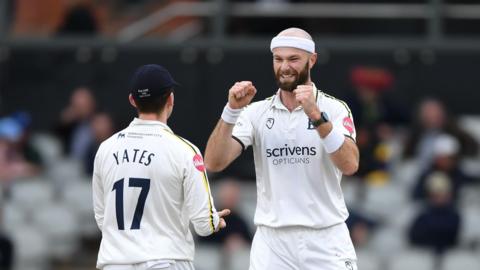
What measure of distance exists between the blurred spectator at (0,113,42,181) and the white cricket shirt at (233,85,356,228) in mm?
7627

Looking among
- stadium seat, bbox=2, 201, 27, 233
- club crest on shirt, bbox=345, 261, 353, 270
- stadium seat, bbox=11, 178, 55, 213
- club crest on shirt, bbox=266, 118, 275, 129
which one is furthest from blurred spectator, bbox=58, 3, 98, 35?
club crest on shirt, bbox=345, 261, 353, 270

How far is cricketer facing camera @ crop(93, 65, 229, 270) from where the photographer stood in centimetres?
791

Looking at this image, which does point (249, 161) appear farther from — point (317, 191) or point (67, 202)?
point (317, 191)

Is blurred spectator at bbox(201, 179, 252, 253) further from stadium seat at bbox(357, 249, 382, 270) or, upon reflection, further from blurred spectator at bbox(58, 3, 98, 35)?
blurred spectator at bbox(58, 3, 98, 35)

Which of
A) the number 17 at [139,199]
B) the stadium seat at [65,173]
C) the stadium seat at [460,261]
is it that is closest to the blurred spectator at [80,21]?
the stadium seat at [65,173]

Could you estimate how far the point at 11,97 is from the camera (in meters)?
17.5

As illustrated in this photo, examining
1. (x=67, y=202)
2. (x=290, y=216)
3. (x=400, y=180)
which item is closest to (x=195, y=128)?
(x=67, y=202)

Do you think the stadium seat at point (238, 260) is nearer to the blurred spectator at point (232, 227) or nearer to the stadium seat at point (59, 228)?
the blurred spectator at point (232, 227)

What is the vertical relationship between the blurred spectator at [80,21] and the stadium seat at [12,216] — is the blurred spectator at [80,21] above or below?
above

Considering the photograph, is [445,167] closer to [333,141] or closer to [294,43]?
[294,43]

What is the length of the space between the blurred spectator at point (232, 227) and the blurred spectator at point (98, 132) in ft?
6.10

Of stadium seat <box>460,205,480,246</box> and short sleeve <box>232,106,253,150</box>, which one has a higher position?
short sleeve <box>232,106,253,150</box>

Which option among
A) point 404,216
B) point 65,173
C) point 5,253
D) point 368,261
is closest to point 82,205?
point 65,173

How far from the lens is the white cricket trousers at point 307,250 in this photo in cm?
852
